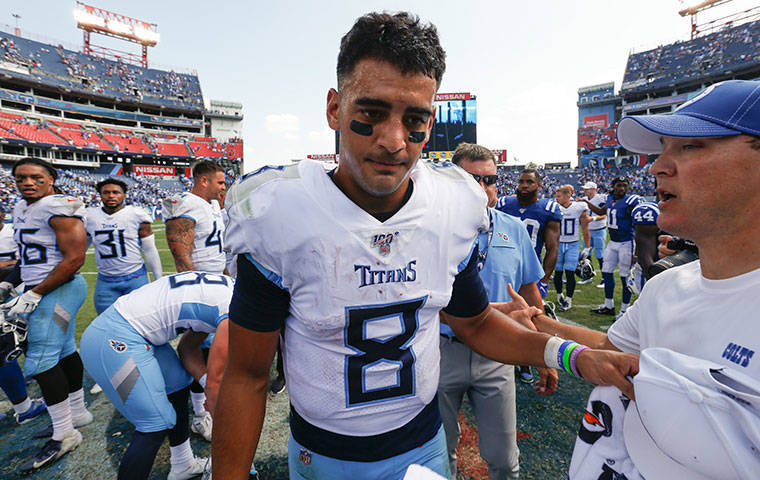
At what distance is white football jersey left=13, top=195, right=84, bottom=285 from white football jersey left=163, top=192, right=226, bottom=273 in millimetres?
933

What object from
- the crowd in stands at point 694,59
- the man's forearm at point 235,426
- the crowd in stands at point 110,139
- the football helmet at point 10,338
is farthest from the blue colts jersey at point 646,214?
the crowd in stands at point 110,139

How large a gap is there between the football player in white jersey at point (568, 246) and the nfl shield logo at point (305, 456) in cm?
679

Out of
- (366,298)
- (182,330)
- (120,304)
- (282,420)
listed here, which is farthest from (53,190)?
(366,298)

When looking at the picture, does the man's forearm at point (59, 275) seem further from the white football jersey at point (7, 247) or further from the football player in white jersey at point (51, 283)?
the white football jersey at point (7, 247)

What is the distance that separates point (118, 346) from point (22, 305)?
6.20 feet

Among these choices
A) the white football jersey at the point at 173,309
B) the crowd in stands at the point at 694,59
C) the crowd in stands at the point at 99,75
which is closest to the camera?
the white football jersey at the point at 173,309

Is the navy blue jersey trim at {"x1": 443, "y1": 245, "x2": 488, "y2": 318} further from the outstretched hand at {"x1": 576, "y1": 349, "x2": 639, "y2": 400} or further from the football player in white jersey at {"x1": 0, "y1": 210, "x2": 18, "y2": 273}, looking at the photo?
the football player in white jersey at {"x1": 0, "y1": 210, "x2": 18, "y2": 273}

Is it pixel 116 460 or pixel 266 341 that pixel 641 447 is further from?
pixel 116 460

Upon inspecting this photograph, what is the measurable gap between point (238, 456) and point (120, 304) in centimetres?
192

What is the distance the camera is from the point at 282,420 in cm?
350

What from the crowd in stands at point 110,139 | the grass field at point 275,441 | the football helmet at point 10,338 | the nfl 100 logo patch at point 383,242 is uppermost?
the crowd in stands at point 110,139

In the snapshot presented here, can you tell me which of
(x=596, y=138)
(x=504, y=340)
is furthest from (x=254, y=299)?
(x=596, y=138)

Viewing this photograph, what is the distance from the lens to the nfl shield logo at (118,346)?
90.1 inches

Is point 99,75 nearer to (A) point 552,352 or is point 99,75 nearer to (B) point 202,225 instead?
(B) point 202,225
